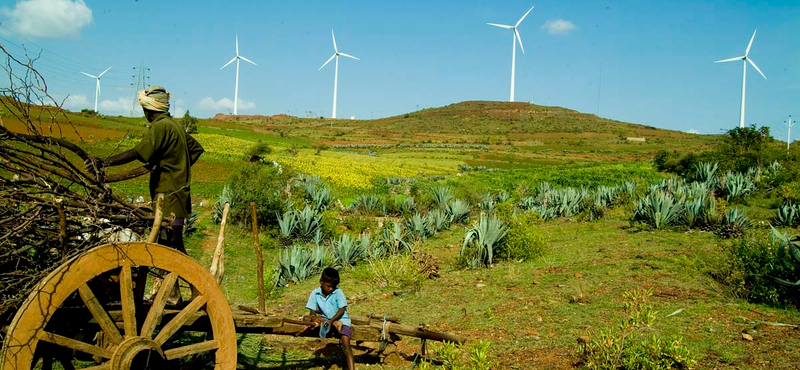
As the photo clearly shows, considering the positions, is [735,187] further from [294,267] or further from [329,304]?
[329,304]

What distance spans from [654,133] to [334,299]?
97149 millimetres

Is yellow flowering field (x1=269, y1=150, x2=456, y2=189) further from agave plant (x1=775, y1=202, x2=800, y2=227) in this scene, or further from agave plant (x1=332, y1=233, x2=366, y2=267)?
agave plant (x1=775, y1=202, x2=800, y2=227)

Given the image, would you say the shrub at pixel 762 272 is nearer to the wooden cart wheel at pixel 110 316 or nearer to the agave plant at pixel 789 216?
the agave plant at pixel 789 216

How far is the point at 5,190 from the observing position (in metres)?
2.97

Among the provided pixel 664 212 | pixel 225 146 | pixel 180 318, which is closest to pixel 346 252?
pixel 664 212

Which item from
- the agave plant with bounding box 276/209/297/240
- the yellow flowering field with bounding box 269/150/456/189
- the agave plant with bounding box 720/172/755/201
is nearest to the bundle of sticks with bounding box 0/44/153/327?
the agave plant with bounding box 276/209/297/240

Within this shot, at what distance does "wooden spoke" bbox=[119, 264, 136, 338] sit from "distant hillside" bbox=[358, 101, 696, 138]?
90.1 m

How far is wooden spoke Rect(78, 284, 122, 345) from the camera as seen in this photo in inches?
112

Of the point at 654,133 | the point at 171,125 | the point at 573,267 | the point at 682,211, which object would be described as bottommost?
the point at 573,267

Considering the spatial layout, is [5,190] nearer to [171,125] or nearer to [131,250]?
[131,250]

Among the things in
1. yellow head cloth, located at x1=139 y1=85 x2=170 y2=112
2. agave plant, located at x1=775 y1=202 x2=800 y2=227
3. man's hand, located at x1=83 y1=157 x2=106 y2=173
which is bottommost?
agave plant, located at x1=775 y1=202 x2=800 y2=227

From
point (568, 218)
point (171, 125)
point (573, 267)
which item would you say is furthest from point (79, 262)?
point (568, 218)

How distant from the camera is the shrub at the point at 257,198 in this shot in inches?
535

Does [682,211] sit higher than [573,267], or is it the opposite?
[682,211]
